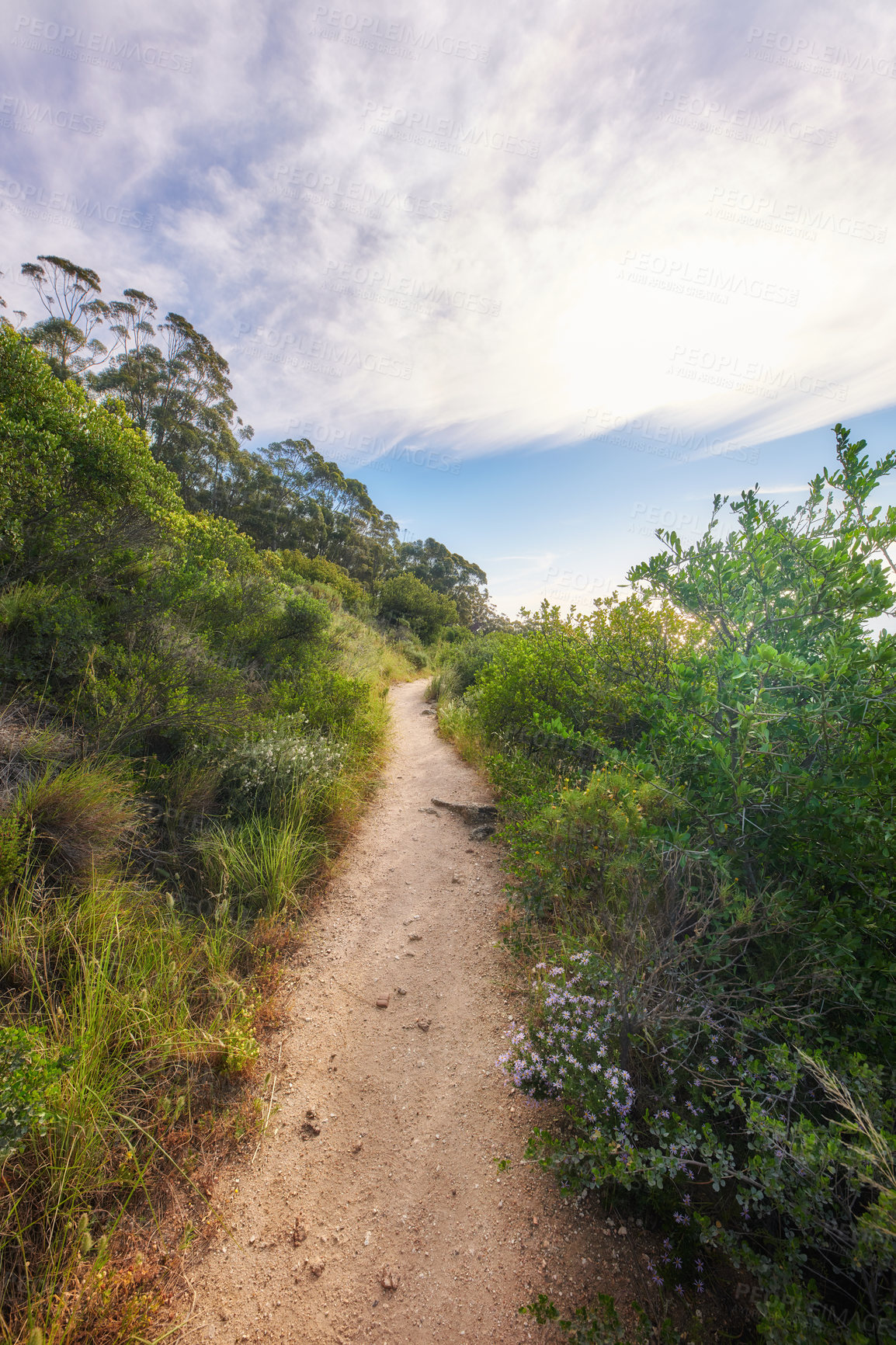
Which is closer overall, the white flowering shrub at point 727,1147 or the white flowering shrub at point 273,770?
the white flowering shrub at point 727,1147

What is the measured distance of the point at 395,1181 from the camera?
7.55 feet

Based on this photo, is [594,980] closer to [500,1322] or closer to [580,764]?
[500,1322]

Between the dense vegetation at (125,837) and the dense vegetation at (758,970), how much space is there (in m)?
1.82

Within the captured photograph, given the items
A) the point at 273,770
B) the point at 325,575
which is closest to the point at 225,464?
the point at 325,575

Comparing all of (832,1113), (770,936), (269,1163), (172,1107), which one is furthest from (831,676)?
(172,1107)

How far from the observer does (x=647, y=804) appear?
2947mm

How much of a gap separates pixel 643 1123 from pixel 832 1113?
0.77 metres

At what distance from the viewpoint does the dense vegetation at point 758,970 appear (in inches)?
60.4

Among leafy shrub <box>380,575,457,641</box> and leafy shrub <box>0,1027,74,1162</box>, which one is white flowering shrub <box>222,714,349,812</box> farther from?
leafy shrub <box>380,575,457,641</box>

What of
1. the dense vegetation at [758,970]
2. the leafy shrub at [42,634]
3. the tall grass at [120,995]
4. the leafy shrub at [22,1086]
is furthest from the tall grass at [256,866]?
the dense vegetation at [758,970]

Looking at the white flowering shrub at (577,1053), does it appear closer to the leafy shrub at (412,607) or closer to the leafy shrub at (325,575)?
the leafy shrub at (325,575)

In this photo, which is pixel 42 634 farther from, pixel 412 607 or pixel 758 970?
pixel 412 607

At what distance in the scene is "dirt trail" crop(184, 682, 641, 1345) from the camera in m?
1.84

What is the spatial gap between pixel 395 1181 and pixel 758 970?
2.10 meters
